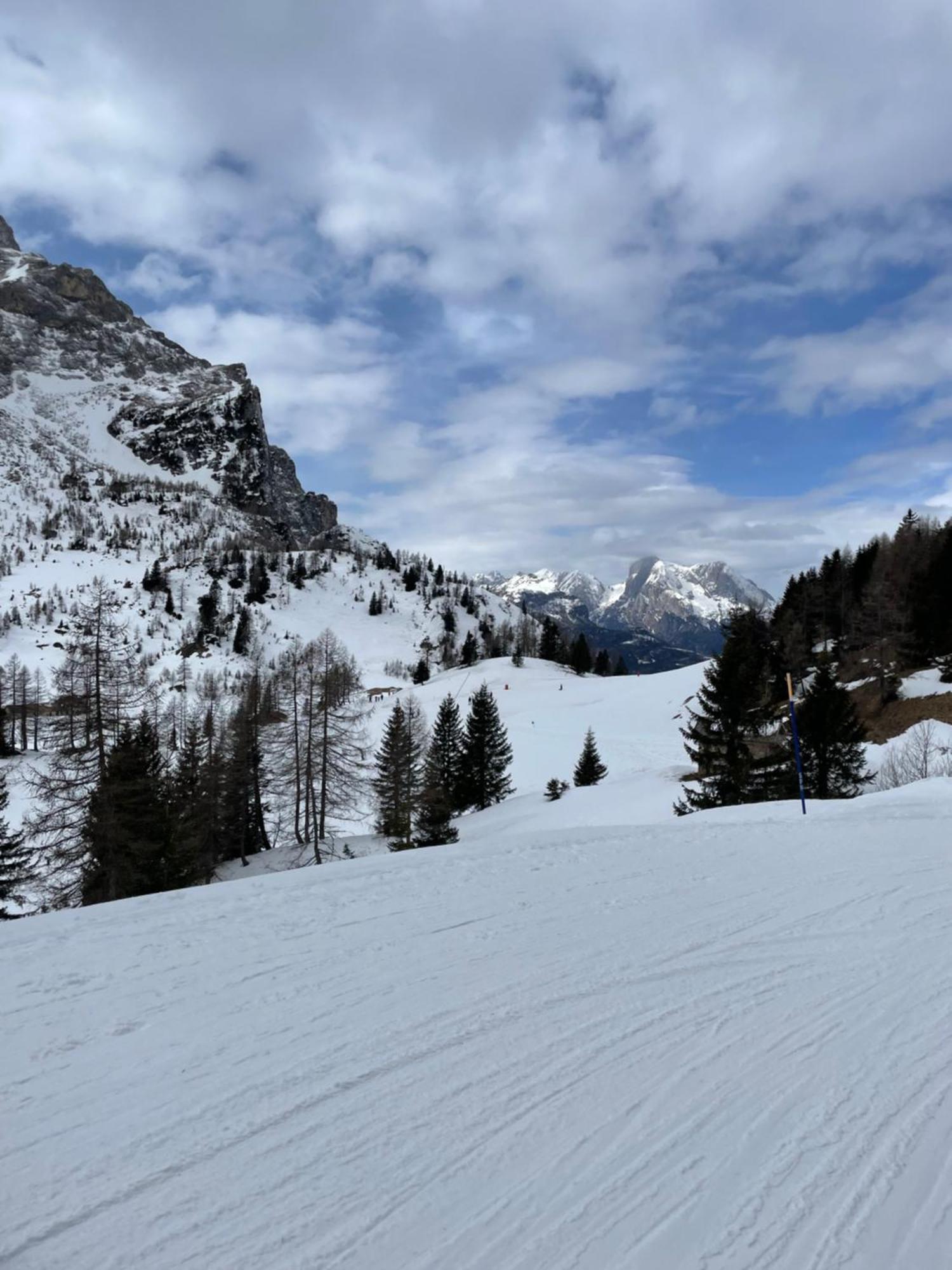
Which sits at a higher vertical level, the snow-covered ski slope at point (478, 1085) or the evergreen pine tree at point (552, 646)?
the evergreen pine tree at point (552, 646)

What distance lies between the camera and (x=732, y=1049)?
3.85 metres

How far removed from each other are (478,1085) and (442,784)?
35.8m

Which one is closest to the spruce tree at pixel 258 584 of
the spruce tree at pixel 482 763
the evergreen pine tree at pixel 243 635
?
the evergreen pine tree at pixel 243 635

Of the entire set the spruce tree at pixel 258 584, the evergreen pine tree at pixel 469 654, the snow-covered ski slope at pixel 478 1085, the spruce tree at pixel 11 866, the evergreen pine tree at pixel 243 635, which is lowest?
the spruce tree at pixel 11 866

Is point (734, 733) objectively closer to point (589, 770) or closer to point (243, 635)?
point (589, 770)

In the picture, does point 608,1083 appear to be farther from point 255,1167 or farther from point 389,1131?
point 255,1167

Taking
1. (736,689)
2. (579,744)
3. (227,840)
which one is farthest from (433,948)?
(579,744)

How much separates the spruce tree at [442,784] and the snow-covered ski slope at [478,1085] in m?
22.0

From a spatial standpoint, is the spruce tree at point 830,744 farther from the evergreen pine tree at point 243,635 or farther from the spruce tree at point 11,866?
the evergreen pine tree at point 243,635

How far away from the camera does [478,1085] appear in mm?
3471

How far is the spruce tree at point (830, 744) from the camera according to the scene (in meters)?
26.0

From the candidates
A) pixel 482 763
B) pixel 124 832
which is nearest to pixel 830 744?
pixel 482 763

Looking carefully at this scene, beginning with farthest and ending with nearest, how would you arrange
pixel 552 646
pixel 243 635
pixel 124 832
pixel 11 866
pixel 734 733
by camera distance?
pixel 243 635 → pixel 552 646 → pixel 734 733 → pixel 11 866 → pixel 124 832

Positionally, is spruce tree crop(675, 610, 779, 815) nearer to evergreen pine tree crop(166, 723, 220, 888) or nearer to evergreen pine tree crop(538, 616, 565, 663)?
evergreen pine tree crop(166, 723, 220, 888)
